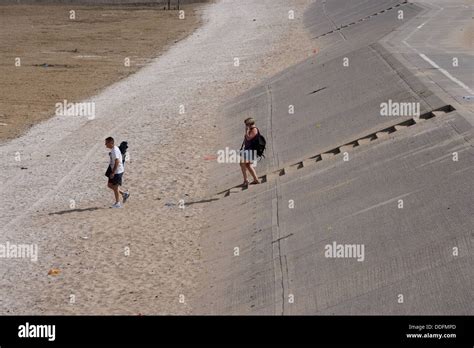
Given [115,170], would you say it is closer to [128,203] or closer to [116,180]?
[116,180]

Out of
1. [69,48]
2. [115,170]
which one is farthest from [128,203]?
[69,48]

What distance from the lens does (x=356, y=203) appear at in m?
17.3

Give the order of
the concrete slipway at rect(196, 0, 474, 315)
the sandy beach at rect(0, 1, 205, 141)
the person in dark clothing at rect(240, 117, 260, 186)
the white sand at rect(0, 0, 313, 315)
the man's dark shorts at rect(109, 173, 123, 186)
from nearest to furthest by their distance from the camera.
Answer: the concrete slipway at rect(196, 0, 474, 315) < the white sand at rect(0, 0, 313, 315) < the person in dark clothing at rect(240, 117, 260, 186) < the man's dark shorts at rect(109, 173, 123, 186) < the sandy beach at rect(0, 1, 205, 141)

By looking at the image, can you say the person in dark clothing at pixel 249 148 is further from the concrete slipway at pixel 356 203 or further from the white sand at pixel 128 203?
the white sand at pixel 128 203

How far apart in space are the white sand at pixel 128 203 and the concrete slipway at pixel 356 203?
2.38ft

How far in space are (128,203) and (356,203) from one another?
6284 millimetres

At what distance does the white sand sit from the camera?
1638 centimetres

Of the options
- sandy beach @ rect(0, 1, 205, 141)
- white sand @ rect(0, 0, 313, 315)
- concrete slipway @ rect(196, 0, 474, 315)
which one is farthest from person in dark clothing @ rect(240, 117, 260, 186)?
sandy beach @ rect(0, 1, 205, 141)

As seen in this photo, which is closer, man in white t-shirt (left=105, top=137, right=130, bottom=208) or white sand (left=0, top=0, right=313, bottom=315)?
white sand (left=0, top=0, right=313, bottom=315)

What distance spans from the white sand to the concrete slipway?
0.73 meters

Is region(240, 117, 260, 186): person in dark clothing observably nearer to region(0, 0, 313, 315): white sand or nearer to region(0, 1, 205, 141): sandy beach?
region(0, 0, 313, 315): white sand

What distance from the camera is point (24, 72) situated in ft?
143

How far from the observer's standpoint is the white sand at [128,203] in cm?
1638
